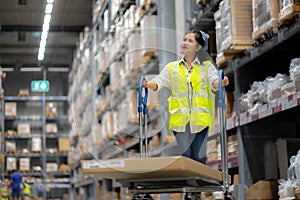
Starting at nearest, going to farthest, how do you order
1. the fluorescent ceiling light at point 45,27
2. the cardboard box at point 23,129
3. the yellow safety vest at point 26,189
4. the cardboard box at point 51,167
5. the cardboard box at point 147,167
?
the cardboard box at point 147,167, the fluorescent ceiling light at point 45,27, the yellow safety vest at point 26,189, the cardboard box at point 23,129, the cardboard box at point 51,167

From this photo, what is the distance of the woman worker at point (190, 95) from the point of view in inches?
164

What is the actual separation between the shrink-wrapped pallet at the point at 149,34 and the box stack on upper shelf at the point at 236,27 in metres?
2.29

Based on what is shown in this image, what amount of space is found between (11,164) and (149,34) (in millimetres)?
11283

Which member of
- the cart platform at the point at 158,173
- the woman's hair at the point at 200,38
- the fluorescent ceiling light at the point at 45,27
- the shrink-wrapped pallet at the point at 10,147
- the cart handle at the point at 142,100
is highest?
the fluorescent ceiling light at the point at 45,27

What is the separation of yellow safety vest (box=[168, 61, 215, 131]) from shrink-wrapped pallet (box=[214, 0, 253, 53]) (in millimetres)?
1576

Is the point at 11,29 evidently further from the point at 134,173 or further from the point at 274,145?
the point at 134,173

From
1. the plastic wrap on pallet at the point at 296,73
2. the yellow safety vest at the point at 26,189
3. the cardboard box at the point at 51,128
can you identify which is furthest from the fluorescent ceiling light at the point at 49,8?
the cardboard box at the point at 51,128

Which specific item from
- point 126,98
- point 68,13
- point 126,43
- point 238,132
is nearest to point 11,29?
point 68,13

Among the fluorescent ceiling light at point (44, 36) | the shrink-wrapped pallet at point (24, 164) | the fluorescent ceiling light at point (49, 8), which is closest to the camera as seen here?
the fluorescent ceiling light at point (49, 8)

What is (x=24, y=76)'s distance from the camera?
1652cm

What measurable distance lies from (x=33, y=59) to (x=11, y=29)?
0.92 m

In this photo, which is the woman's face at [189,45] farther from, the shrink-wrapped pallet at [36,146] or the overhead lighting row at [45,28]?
the shrink-wrapped pallet at [36,146]

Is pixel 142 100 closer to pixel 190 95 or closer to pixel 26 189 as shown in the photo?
pixel 190 95

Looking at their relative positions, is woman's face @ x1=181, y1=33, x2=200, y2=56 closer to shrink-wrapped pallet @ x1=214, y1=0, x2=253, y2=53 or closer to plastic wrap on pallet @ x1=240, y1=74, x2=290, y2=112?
plastic wrap on pallet @ x1=240, y1=74, x2=290, y2=112
